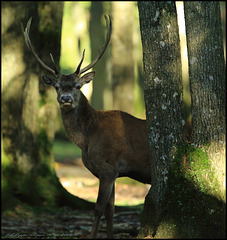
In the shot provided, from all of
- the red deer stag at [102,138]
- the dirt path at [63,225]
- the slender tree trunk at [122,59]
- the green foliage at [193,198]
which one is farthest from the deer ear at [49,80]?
the slender tree trunk at [122,59]

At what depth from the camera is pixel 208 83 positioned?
19.6 ft

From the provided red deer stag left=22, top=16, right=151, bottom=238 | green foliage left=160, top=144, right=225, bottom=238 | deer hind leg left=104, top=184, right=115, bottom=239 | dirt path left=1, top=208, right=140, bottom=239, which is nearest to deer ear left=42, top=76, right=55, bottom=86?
red deer stag left=22, top=16, right=151, bottom=238

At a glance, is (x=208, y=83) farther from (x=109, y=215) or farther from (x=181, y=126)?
(x=109, y=215)

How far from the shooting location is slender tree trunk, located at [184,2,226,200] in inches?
233

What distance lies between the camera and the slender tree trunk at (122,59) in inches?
572

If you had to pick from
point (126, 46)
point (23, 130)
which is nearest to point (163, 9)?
point (23, 130)

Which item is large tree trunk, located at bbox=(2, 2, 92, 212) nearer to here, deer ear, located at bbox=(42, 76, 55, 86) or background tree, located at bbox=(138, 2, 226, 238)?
deer ear, located at bbox=(42, 76, 55, 86)

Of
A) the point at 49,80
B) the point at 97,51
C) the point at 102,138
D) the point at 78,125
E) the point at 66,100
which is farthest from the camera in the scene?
the point at 97,51

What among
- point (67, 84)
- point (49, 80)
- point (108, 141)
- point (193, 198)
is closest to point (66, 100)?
point (67, 84)

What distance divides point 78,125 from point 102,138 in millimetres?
437

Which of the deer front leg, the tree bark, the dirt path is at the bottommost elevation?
the dirt path

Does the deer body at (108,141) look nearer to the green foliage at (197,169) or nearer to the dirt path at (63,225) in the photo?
the dirt path at (63,225)

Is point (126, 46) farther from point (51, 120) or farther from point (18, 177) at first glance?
point (18, 177)

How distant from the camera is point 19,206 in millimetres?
9852
